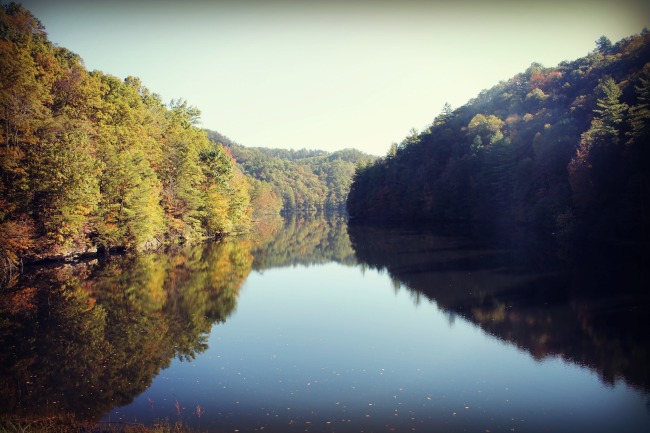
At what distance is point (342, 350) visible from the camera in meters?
17.3

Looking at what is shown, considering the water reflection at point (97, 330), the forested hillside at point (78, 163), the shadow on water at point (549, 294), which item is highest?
the forested hillside at point (78, 163)

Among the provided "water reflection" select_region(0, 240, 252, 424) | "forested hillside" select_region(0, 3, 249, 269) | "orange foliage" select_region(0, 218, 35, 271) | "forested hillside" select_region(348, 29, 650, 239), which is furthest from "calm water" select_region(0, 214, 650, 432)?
"forested hillside" select_region(348, 29, 650, 239)

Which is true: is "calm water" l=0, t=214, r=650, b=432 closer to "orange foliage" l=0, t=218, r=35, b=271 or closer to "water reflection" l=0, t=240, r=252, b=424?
"water reflection" l=0, t=240, r=252, b=424

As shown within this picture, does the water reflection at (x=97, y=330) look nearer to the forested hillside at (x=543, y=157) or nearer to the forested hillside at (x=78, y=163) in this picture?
the forested hillside at (x=78, y=163)

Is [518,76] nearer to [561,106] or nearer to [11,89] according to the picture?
[561,106]

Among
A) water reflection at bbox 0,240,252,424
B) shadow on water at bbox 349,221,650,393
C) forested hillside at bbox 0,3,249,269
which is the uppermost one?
forested hillside at bbox 0,3,249,269

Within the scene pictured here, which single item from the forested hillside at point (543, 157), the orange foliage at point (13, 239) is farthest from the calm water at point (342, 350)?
the forested hillside at point (543, 157)

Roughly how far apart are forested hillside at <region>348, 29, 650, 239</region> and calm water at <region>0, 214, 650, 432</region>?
14412 mm

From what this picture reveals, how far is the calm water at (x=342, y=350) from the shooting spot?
12070mm

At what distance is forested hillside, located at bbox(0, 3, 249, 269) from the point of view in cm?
3303

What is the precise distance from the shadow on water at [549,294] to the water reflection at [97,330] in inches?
489

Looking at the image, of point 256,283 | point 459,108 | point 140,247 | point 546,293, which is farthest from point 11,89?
point 459,108

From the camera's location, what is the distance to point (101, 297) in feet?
83.7

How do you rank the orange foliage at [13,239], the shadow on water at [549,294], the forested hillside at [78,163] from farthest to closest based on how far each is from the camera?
the forested hillside at [78,163]
the orange foliage at [13,239]
the shadow on water at [549,294]
